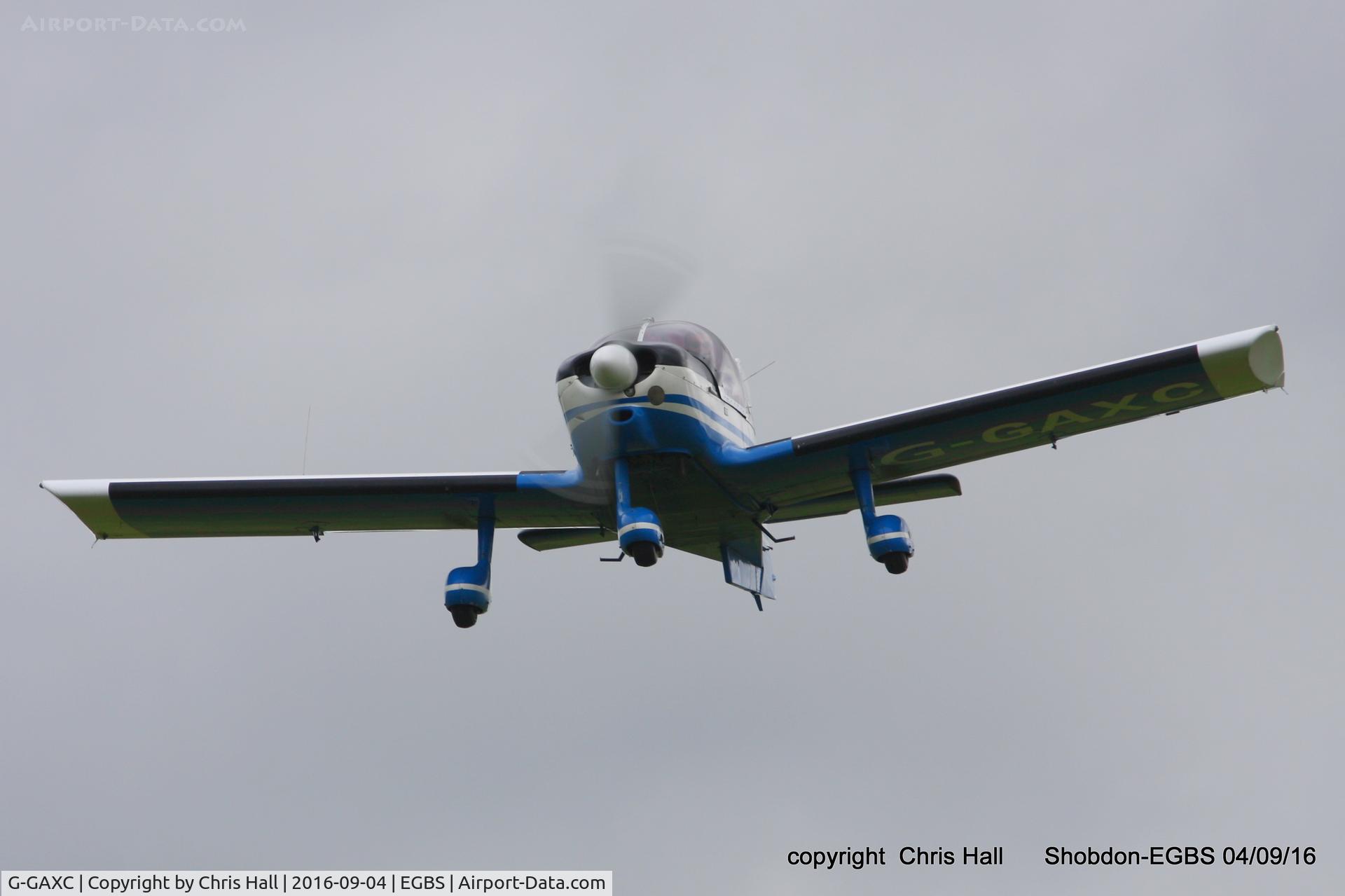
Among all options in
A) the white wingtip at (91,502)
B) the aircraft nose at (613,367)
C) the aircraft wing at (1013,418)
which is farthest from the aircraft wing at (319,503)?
the aircraft wing at (1013,418)

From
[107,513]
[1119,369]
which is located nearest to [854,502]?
[1119,369]

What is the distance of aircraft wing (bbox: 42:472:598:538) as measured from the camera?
67.6ft

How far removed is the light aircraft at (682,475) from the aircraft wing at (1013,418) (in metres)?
0.03

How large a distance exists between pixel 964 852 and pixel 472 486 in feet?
29.1

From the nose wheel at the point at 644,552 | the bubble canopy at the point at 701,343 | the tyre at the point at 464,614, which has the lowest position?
the nose wheel at the point at 644,552

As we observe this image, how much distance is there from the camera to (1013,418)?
1923 cm

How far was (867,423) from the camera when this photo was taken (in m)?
19.4

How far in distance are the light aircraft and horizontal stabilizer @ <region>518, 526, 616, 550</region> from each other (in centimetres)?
2

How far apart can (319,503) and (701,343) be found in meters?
6.24

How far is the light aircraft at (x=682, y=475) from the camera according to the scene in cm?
1825

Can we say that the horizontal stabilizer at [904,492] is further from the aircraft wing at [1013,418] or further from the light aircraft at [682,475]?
the aircraft wing at [1013,418]

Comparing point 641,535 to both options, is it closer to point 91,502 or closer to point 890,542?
point 890,542

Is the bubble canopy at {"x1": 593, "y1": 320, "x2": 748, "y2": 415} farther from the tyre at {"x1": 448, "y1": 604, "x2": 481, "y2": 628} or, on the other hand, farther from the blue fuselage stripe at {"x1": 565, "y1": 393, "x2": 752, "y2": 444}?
the tyre at {"x1": 448, "y1": 604, "x2": 481, "y2": 628}

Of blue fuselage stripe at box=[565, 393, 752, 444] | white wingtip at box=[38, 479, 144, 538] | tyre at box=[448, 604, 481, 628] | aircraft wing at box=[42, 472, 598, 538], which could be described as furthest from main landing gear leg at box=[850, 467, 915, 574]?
white wingtip at box=[38, 479, 144, 538]
